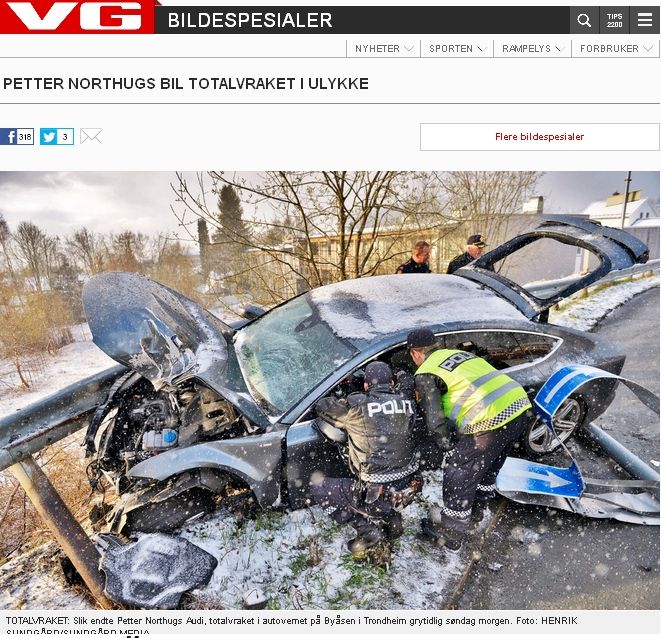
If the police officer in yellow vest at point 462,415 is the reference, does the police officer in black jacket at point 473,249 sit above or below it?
above

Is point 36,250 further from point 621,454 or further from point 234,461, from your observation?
point 621,454

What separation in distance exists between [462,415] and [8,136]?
3111 mm

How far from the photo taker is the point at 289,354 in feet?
8.14

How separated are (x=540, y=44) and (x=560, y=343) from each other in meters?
1.89

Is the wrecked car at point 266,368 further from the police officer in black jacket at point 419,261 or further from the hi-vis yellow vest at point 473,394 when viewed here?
the police officer in black jacket at point 419,261

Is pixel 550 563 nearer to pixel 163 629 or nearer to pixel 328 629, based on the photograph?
pixel 328 629

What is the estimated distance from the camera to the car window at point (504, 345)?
2.47 m

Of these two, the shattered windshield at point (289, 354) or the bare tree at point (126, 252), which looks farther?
the bare tree at point (126, 252)

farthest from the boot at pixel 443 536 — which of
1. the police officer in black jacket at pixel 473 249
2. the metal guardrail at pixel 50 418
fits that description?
the police officer in black jacket at pixel 473 249

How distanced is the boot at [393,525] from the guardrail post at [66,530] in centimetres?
146

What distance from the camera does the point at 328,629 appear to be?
1.92 metres

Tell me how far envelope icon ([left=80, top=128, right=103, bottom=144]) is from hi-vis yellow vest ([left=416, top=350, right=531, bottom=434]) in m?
2.40

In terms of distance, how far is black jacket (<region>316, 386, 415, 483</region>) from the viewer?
6.31 ft

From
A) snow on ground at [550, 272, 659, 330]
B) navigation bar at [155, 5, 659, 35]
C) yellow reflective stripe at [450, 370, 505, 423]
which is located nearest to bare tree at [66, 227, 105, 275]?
navigation bar at [155, 5, 659, 35]
